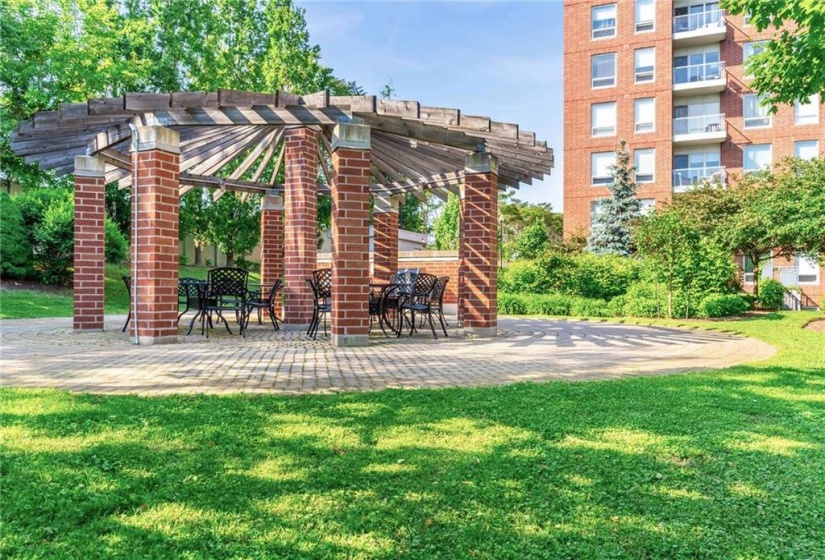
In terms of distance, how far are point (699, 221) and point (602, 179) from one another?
874 cm

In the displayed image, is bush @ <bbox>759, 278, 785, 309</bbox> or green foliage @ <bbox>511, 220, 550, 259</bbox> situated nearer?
bush @ <bbox>759, 278, 785, 309</bbox>

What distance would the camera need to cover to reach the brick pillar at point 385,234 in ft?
44.5

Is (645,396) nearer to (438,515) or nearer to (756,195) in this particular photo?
(438,515)

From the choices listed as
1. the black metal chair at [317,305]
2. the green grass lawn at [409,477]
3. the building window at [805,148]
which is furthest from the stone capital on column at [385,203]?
the building window at [805,148]

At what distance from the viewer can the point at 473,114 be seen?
7.33 m

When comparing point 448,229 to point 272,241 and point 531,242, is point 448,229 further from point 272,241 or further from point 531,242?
point 272,241

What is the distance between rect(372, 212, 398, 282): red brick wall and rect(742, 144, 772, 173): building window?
2035 centimetres

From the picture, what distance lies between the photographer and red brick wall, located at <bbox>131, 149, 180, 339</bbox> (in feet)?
22.7

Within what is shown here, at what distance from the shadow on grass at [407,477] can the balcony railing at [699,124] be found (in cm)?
2561

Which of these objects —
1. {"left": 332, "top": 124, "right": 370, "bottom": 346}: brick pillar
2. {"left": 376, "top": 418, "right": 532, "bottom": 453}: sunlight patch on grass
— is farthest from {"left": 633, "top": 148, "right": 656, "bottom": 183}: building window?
{"left": 376, "top": 418, "right": 532, "bottom": 453}: sunlight patch on grass

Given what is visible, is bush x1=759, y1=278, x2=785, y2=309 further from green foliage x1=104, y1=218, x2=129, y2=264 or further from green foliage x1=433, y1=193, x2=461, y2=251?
green foliage x1=104, y1=218, x2=129, y2=264

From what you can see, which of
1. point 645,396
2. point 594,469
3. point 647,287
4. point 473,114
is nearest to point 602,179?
point 647,287

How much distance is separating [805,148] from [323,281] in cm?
2634

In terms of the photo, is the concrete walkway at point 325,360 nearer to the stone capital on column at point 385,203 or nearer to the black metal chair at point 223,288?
the black metal chair at point 223,288
